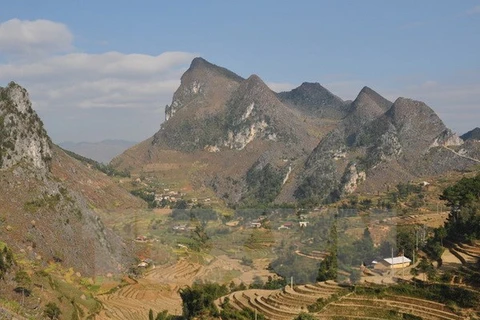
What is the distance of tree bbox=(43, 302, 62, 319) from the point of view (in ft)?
91.2

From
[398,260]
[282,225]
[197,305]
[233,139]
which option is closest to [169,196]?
[233,139]

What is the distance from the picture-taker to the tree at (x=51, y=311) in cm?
2781

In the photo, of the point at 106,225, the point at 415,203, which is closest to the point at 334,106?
the point at 415,203

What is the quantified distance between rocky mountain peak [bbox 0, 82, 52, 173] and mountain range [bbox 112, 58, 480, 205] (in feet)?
143

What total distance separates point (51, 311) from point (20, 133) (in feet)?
75.3

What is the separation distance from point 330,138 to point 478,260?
241 ft

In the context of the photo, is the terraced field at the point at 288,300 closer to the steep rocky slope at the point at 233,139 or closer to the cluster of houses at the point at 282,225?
the cluster of houses at the point at 282,225

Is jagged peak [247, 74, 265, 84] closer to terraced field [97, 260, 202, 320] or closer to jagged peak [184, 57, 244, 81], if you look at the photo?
jagged peak [184, 57, 244, 81]

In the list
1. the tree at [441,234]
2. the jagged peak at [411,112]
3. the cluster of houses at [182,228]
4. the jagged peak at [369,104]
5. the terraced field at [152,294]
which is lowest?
the terraced field at [152,294]

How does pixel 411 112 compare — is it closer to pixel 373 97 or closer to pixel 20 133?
pixel 373 97

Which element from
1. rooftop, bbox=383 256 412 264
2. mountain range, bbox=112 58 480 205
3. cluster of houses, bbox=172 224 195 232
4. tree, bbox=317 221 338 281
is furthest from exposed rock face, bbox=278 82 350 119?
rooftop, bbox=383 256 412 264

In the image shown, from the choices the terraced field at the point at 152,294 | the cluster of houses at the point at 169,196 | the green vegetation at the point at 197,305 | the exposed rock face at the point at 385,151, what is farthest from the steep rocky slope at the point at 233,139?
the green vegetation at the point at 197,305

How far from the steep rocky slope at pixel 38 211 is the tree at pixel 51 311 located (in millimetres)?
8651

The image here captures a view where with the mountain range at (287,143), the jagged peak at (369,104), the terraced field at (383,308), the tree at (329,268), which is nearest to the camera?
the terraced field at (383,308)
